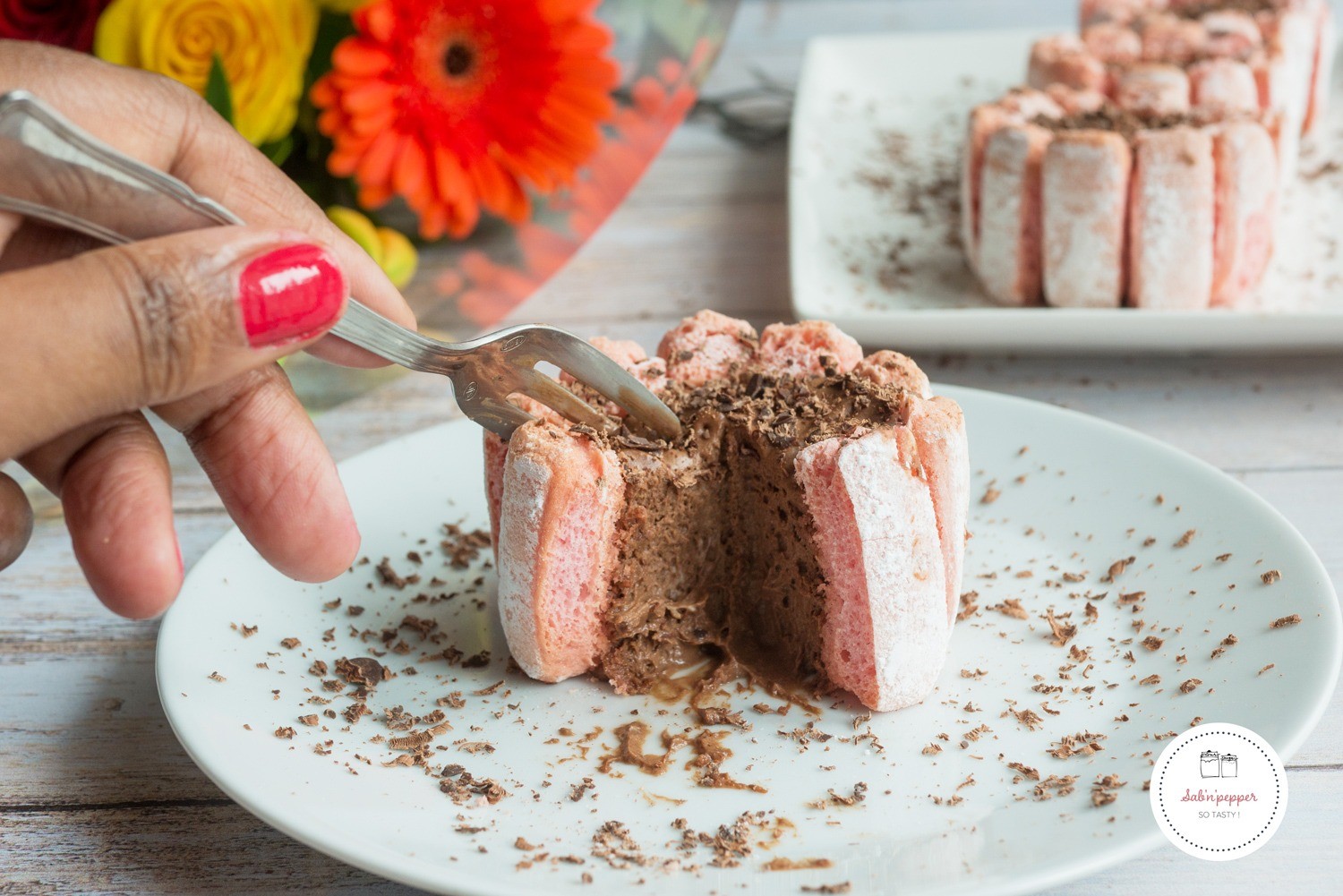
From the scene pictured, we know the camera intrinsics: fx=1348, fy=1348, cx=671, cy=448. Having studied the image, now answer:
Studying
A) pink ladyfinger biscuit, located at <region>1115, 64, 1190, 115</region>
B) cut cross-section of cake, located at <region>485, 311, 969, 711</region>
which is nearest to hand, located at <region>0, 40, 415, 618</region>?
cut cross-section of cake, located at <region>485, 311, 969, 711</region>

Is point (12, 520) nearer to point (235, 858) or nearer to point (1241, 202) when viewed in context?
point (235, 858)

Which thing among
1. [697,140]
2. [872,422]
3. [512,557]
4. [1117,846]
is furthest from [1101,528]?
[697,140]

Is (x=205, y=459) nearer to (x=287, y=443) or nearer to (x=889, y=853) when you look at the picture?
(x=287, y=443)

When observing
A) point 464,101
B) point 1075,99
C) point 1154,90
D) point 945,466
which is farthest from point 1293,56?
point 945,466

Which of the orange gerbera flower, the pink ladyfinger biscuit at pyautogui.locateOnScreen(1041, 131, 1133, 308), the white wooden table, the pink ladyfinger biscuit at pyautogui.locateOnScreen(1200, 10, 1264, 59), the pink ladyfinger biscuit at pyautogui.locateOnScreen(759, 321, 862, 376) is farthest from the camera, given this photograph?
the pink ladyfinger biscuit at pyautogui.locateOnScreen(1200, 10, 1264, 59)

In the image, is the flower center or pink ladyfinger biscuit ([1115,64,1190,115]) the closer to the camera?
the flower center

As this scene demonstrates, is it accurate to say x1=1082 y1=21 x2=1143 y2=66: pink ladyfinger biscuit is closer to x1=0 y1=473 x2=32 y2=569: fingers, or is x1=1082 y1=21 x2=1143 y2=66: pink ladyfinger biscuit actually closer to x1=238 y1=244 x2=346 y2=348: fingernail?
x1=238 y1=244 x2=346 y2=348: fingernail

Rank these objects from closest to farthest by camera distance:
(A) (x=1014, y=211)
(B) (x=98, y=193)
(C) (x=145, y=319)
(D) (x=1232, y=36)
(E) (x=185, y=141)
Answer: (C) (x=145, y=319) < (B) (x=98, y=193) < (E) (x=185, y=141) < (A) (x=1014, y=211) < (D) (x=1232, y=36)

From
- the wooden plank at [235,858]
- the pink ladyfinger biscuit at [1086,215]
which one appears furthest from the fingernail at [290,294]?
the pink ladyfinger biscuit at [1086,215]
